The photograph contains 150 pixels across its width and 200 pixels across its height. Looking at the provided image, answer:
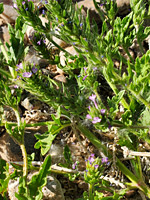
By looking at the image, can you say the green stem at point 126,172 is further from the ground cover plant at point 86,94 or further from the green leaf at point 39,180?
the green leaf at point 39,180

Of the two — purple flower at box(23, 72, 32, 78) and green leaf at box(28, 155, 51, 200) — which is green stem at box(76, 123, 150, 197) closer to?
green leaf at box(28, 155, 51, 200)

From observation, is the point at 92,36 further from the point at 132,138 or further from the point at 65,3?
the point at 132,138

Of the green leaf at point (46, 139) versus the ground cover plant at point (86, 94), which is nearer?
the ground cover plant at point (86, 94)

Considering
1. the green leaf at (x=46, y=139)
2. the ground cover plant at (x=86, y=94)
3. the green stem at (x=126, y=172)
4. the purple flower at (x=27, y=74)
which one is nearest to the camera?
the ground cover plant at (x=86, y=94)

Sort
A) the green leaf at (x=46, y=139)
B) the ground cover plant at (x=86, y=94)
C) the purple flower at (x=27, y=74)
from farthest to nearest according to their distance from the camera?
1. the green leaf at (x=46, y=139)
2. the purple flower at (x=27, y=74)
3. the ground cover plant at (x=86, y=94)

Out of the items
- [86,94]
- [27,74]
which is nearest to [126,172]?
[86,94]

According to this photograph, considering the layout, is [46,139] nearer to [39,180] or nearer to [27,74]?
[39,180]

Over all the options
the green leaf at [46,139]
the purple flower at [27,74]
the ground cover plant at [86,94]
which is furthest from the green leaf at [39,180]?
the purple flower at [27,74]

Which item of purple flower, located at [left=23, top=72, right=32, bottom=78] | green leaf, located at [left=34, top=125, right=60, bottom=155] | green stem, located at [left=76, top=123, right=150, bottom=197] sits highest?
purple flower, located at [left=23, top=72, right=32, bottom=78]

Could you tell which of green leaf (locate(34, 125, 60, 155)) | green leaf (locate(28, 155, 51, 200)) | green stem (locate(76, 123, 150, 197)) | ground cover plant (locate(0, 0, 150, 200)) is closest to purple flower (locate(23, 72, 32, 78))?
ground cover plant (locate(0, 0, 150, 200))

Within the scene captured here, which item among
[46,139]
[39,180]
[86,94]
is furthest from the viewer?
[86,94]

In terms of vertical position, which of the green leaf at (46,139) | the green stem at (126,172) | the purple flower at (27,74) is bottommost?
the green stem at (126,172)
